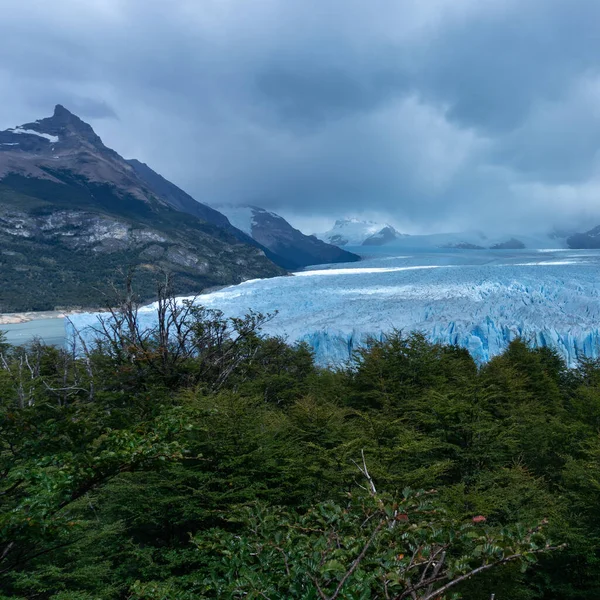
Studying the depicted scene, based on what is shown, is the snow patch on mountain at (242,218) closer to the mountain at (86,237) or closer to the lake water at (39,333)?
the mountain at (86,237)

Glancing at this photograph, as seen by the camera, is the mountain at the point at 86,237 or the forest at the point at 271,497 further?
the mountain at the point at 86,237

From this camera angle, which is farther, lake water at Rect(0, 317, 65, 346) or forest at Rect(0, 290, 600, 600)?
lake water at Rect(0, 317, 65, 346)

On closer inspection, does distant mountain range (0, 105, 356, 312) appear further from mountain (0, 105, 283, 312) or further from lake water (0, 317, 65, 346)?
lake water (0, 317, 65, 346)

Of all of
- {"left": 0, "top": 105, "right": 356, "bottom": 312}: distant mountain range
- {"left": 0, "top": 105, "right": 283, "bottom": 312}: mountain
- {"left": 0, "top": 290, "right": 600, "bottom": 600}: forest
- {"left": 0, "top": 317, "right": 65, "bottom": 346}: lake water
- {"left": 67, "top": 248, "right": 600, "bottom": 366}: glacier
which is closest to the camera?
{"left": 0, "top": 290, "right": 600, "bottom": 600}: forest

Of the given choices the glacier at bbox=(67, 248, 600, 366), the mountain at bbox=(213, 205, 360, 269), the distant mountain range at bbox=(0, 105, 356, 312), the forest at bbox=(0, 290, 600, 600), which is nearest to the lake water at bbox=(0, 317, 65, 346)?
the distant mountain range at bbox=(0, 105, 356, 312)

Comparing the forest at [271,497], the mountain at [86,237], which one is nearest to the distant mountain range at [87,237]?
the mountain at [86,237]

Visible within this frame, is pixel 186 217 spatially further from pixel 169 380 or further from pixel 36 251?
pixel 169 380

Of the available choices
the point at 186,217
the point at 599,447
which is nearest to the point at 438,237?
the point at 186,217

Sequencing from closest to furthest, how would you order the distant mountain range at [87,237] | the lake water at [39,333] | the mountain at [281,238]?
the lake water at [39,333] → the distant mountain range at [87,237] → the mountain at [281,238]
